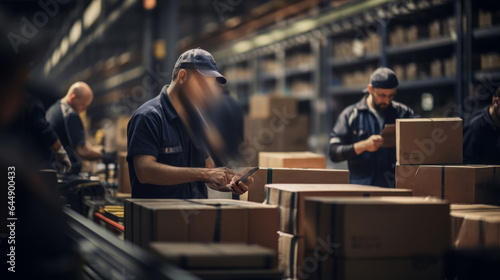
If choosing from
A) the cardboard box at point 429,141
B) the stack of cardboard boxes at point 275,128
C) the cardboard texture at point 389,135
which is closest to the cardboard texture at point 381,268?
the cardboard box at point 429,141

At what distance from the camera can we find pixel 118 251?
1989mm

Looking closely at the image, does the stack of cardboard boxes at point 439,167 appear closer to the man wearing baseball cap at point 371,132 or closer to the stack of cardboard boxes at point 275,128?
the man wearing baseball cap at point 371,132

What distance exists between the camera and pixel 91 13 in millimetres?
9250

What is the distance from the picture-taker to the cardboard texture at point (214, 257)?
1.97 m

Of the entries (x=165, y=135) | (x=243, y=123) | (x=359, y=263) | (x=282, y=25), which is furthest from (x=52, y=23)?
(x=282, y=25)

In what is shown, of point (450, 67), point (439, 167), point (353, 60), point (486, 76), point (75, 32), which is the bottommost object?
point (439, 167)

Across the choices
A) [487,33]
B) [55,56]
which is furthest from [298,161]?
[55,56]

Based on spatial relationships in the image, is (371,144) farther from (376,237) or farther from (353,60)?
(353,60)

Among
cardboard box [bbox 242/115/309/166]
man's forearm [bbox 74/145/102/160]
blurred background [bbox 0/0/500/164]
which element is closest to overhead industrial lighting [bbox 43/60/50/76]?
blurred background [bbox 0/0/500/164]

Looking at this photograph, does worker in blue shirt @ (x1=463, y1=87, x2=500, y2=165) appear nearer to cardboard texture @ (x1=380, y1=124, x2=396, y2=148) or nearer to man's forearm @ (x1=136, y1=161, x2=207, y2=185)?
cardboard texture @ (x1=380, y1=124, x2=396, y2=148)

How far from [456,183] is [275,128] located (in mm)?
4961

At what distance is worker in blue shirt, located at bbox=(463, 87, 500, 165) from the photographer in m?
4.44

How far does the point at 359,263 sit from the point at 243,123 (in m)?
6.43

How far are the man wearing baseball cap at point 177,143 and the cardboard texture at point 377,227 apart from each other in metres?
0.79
